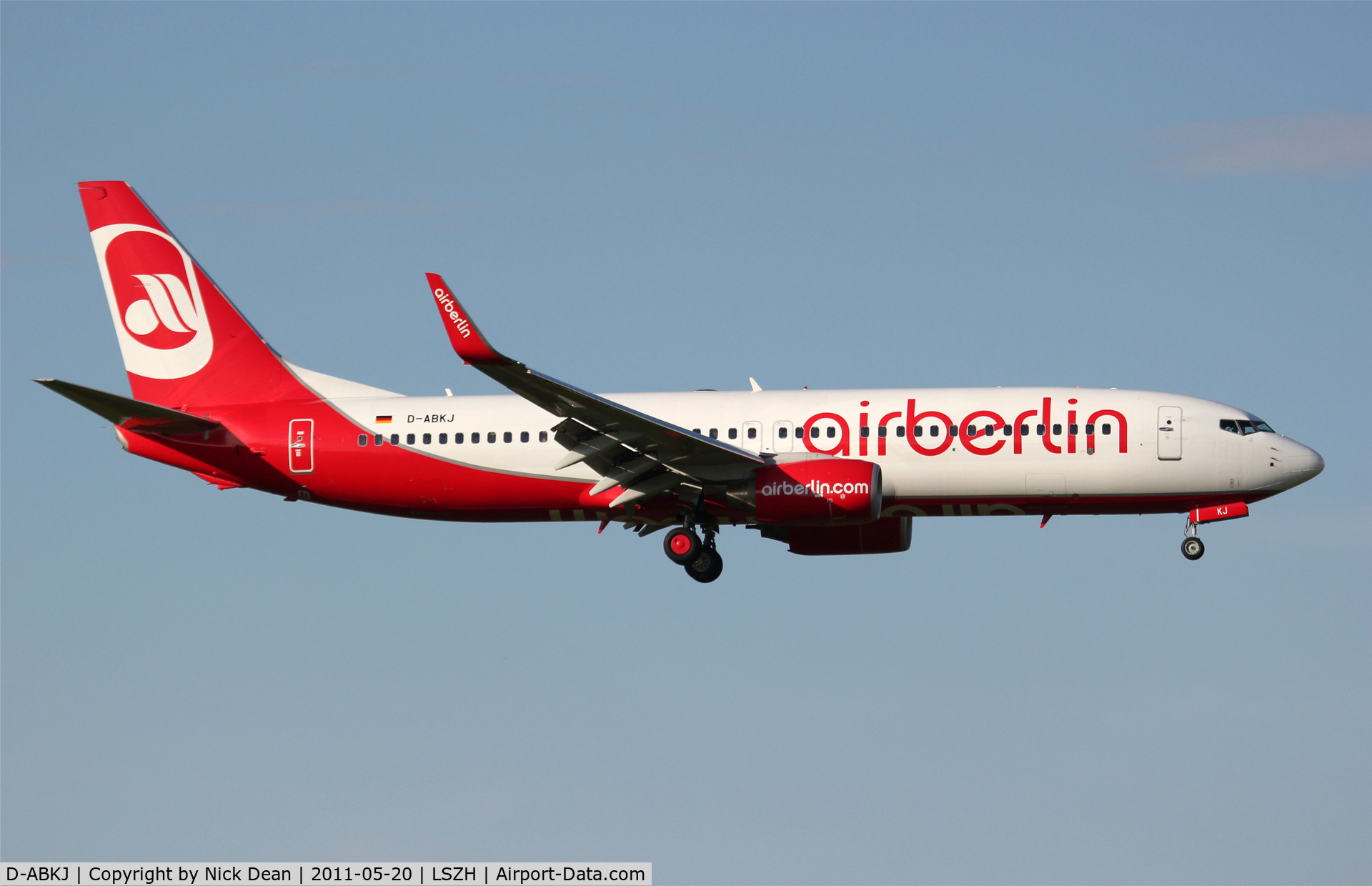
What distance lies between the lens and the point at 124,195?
4609 cm

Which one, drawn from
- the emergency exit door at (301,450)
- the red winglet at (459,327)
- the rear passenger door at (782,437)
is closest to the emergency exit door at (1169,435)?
the rear passenger door at (782,437)

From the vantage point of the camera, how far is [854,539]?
42.9m

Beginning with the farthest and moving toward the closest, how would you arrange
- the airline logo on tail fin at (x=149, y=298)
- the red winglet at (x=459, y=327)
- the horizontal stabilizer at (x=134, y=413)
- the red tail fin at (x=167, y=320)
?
the airline logo on tail fin at (x=149, y=298), the red tail fin at (x=167, y=320), the horizontal stabilizer at (x=134, y=413), the red winglet at (x=459, y=327)

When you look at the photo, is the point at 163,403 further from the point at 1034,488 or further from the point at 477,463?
the point at 1034,488

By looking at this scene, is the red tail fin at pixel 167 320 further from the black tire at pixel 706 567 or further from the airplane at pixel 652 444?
the black tire at pixel 706 567

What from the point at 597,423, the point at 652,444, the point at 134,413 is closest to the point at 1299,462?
the point at 652,444

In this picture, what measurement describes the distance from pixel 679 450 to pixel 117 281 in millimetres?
17114

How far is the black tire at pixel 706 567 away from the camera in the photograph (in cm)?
4209

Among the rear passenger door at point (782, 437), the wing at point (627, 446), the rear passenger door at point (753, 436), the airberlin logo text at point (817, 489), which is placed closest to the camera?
the wing at point (627, 446)

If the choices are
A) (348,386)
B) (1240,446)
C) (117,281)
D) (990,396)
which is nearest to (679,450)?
(990,396)

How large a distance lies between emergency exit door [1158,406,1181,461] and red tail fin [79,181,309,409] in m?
22.1

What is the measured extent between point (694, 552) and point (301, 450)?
10.5 m

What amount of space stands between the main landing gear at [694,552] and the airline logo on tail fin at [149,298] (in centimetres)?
1390

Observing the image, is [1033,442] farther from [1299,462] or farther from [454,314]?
[454,314]
